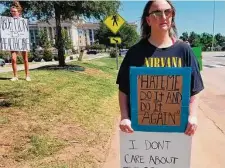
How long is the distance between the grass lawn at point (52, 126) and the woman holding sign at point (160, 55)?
6.09ft

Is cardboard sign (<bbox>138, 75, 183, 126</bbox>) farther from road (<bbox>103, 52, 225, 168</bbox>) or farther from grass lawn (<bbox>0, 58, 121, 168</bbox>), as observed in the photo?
road (<bbox>103, 52, 225, 168</bbox>)

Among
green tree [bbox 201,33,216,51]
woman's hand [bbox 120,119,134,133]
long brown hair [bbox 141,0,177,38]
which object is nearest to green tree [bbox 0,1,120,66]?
long brown hair [bbox 141,0,177,38]

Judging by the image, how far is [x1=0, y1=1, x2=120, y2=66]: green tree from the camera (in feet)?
49.2

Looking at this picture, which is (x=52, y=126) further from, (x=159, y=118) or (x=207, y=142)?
(x=159, y=118)

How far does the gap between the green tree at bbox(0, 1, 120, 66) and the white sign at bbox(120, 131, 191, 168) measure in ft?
41.5

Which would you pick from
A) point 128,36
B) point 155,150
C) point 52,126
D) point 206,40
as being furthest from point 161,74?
point 206,40

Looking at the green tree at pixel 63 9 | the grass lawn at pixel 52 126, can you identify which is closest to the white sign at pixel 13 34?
the grass lawn at pixel 52 126

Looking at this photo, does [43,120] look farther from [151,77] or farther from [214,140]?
[151,77]

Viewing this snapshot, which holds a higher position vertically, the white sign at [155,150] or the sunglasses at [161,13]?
the sunglasses at [161,13]

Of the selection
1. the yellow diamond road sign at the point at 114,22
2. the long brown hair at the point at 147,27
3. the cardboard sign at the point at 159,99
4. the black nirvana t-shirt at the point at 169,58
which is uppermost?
the yellow diamond road sign at the point at 114,22

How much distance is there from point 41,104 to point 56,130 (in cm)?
130

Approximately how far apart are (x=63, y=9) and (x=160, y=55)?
48.2 feet

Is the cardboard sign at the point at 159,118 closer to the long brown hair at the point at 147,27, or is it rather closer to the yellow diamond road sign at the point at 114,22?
the long brown hair at the point at 147,27

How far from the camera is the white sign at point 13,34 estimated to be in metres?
6.10
